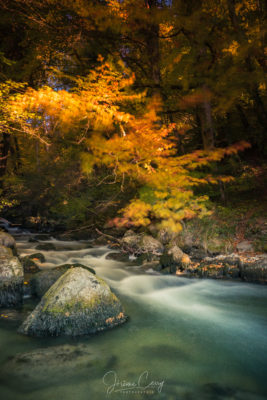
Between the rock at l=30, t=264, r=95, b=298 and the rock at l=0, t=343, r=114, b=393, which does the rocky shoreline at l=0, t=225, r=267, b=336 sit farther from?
the rock at l=0, t=343, r=114, b=393

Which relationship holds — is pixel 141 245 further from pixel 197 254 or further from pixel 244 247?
pixel 244 247

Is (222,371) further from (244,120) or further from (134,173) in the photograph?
(244,120)

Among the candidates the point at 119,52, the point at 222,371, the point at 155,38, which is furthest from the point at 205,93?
the point at 222,371

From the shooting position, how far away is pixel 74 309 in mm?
4008

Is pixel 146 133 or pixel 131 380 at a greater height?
pixel 146 133

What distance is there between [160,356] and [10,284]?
363 centimetres

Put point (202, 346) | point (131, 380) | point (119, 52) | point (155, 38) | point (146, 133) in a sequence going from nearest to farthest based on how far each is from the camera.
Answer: point (131, 380)
point (202, 346)
point (146, 133)
point (155, 38)
point (119, 52)

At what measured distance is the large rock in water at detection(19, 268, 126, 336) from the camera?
3.99m

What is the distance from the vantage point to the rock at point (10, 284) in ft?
17.6

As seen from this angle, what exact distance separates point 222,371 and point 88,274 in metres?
2.49

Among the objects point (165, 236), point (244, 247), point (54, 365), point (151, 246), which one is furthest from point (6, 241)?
point (244, 247)

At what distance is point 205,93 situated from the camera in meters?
10.3

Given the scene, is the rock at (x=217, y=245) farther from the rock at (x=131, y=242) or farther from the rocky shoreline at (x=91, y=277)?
the rock at (x=131, y=242)

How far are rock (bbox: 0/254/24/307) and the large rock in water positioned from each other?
147 cm
